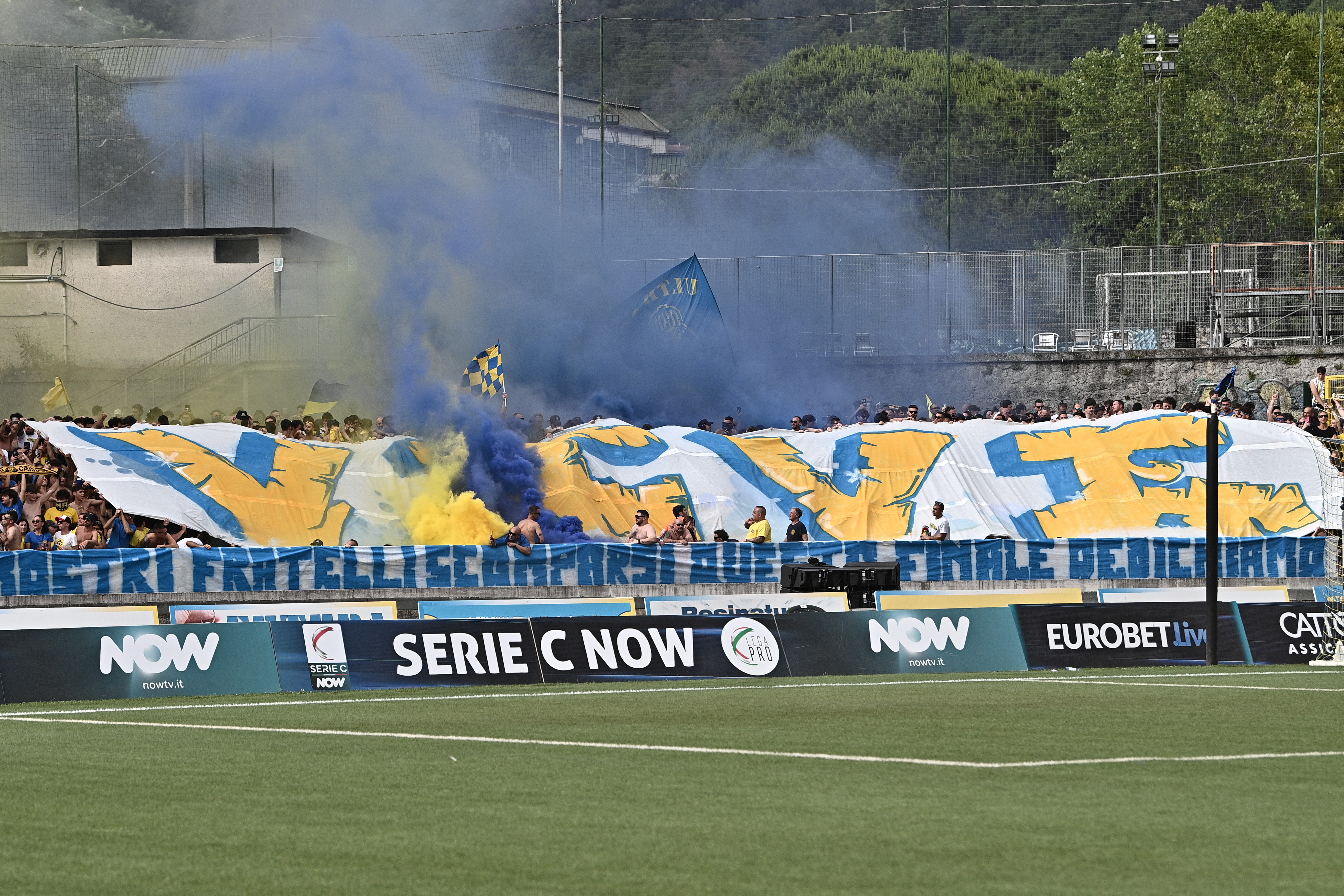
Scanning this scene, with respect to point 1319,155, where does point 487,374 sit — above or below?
below

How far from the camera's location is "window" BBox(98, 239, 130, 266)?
4738cm

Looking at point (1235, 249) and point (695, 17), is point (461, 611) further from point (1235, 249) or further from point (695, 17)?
point (695, 17)

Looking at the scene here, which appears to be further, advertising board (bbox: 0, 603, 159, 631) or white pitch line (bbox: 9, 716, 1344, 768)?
advertising board (bbox: 0, 603, 159, 631)

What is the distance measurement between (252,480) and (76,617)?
9040 mm

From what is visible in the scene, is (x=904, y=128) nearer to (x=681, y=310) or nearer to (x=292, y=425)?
(x=681, y=310)

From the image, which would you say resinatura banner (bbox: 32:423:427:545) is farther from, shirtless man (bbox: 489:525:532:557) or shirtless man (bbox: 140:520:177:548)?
shirtless man (bbox: 489:525:532:557)

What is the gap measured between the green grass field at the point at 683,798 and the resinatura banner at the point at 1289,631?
4505 millimetres

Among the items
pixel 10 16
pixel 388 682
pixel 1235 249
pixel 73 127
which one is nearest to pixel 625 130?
pixel 73 127

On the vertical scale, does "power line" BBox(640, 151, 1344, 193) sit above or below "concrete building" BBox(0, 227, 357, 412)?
above

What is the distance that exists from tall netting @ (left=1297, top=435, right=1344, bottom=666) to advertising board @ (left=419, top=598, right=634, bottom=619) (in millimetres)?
7666

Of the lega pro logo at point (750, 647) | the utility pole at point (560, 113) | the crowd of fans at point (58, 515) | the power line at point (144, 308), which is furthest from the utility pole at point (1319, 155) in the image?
the lega pro logo at point (750, 647)

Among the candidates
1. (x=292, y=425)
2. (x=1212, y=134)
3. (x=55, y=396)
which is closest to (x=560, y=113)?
(x=55, y=396)

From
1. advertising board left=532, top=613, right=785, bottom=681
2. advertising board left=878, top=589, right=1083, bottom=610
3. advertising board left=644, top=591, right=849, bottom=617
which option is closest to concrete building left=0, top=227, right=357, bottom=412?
advertising board left=644, top=591, right=849, bottom=617

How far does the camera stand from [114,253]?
47469 millimetres
